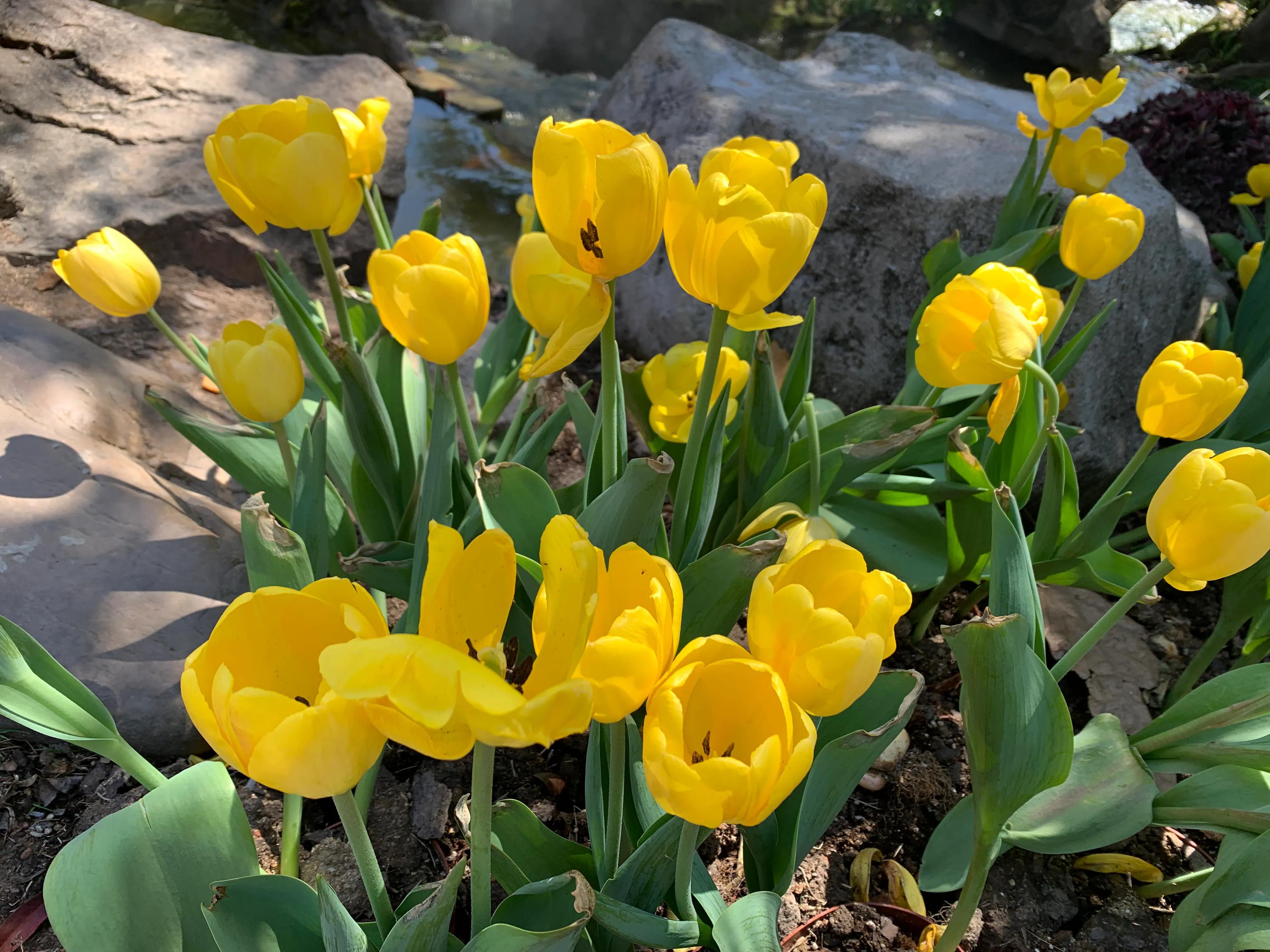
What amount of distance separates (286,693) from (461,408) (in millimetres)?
729

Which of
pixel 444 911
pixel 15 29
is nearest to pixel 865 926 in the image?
pixel 444 911

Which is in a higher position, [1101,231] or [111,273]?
[1101,231]

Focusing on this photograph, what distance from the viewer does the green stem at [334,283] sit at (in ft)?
4.11

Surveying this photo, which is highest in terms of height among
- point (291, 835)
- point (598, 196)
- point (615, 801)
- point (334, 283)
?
point (598, 196)

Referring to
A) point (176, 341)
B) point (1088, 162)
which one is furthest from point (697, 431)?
point (1088, 162)

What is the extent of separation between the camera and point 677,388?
1604 mm

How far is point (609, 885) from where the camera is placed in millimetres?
938

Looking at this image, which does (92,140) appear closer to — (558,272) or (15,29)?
(15,29)

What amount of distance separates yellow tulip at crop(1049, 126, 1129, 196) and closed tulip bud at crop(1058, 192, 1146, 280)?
0.31 m

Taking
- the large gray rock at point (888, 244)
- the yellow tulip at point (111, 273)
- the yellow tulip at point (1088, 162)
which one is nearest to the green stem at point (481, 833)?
the yellow tulip at point (111, 273)

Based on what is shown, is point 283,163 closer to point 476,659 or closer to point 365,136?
point 365,136

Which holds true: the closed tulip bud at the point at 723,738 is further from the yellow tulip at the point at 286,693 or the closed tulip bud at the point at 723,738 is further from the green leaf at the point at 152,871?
the green leaf at the point at 152,871

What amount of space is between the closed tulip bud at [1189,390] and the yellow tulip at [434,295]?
89cm

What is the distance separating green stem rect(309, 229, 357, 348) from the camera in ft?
4.11
